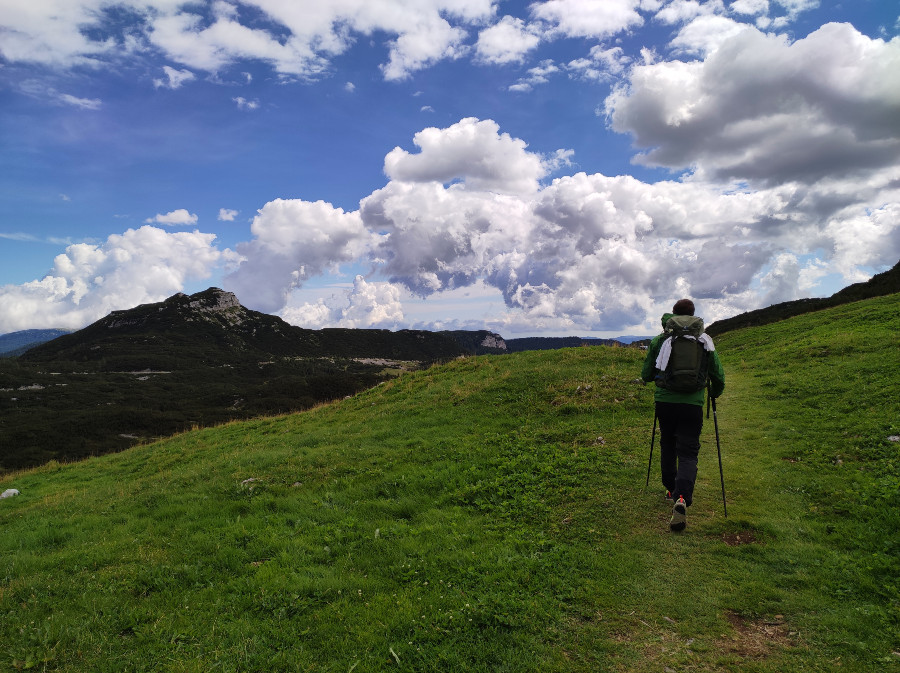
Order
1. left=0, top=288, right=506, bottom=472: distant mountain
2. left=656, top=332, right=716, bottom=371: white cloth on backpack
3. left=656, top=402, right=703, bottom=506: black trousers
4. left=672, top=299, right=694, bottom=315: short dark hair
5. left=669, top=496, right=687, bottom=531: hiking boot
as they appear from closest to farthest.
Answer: left=669, top=496, right=687, bottom=531: hiking boot, left=656, top=402, right=703, bottom=506: black trousers, left=656, top=332, right=716, bottom=371: white cloth on backpack, left=672, top=299, right=694, bottom=315: short dark hair, left=0, top=288, right=506, bottom=472: distant mountain

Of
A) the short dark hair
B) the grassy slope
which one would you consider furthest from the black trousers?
the short dark hair

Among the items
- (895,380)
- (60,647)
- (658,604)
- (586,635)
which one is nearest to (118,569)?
(60,647)

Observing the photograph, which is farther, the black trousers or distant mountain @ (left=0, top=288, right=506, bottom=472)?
distant mountain @ (left=0, top=288, right=506, bottom=472)

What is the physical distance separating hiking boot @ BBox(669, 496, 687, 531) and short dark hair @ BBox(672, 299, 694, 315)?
3.77 meters

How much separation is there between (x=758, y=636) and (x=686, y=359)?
4.72m

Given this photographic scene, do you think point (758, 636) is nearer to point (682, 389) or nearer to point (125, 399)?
point (682, 389)

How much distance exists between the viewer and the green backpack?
28.8 feet

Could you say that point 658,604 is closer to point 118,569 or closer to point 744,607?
point 744,607

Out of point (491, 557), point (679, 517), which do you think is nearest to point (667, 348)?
point (679, 517)

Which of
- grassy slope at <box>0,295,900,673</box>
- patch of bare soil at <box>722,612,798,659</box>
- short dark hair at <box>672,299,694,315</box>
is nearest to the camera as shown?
patch of bare soil at <box>722,612,798,659</box>

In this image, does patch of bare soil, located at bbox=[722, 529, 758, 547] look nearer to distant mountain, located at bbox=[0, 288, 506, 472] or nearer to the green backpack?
the green backpack

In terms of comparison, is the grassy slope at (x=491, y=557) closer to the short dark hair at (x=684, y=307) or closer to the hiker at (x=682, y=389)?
the hiker at (x=682, y=389)

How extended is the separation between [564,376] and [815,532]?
14.6 metres

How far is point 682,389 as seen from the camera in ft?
29.0
